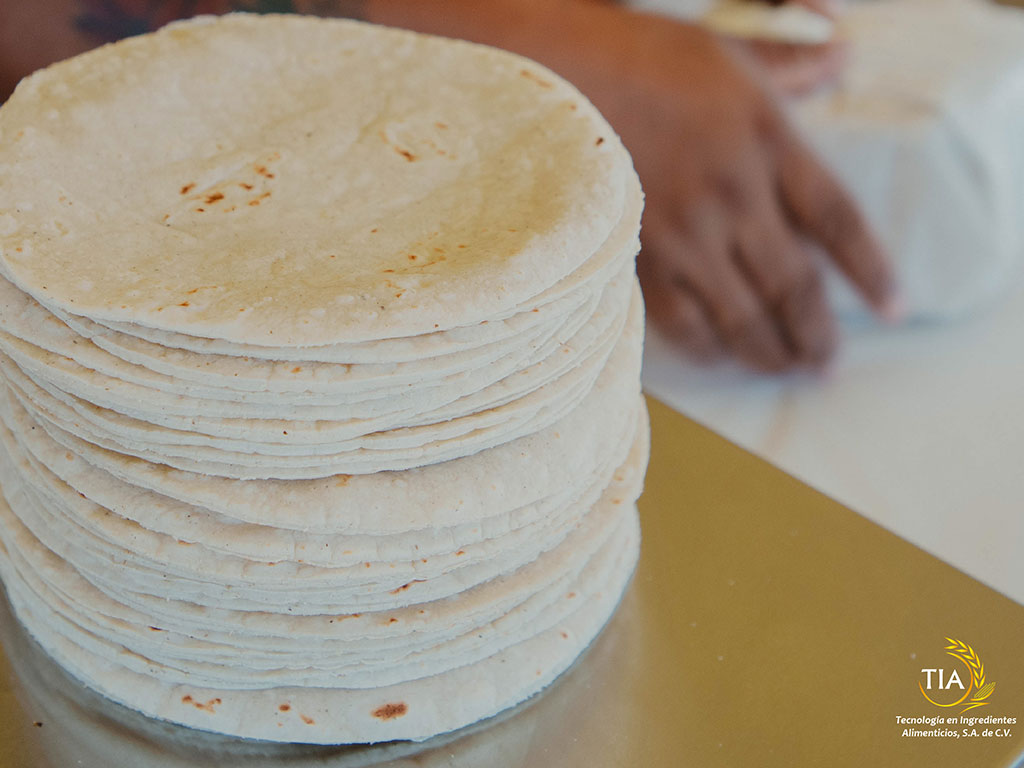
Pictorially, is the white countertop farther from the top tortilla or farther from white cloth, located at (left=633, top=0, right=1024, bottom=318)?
the top tortilla

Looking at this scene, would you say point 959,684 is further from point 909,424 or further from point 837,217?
point 909,424

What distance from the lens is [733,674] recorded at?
86 cm

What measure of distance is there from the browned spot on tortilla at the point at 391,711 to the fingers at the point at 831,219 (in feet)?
3.23

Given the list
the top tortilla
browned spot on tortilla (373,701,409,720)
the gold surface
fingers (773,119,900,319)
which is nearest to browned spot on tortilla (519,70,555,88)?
the top tortilla

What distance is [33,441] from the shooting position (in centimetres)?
77

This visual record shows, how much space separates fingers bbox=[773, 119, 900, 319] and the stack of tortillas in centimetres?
67

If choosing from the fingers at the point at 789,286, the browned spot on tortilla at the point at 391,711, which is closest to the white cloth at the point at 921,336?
the fingers at the point at 789,286

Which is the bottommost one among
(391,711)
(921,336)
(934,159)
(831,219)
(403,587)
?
(921,336)

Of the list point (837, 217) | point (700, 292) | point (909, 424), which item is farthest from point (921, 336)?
point (700, 292)

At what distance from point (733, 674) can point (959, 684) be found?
174mm

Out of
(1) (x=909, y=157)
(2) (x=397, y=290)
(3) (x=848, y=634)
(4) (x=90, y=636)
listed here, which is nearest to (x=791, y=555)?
(3) (x=848, y=634)

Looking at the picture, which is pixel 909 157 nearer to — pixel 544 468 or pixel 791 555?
pixel 791 555

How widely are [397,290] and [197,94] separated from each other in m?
0.35

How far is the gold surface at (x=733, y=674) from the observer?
80 centimetres
